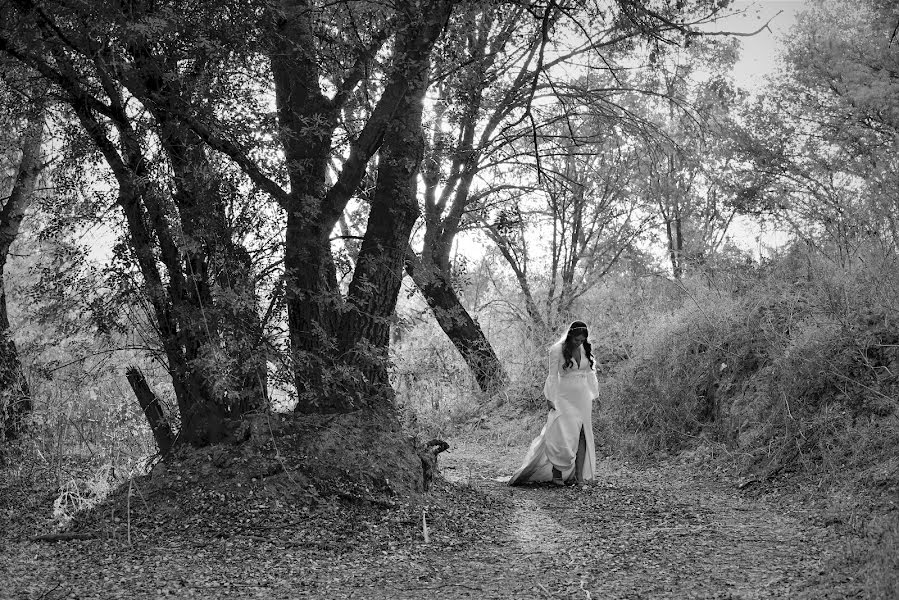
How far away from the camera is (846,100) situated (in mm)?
14977

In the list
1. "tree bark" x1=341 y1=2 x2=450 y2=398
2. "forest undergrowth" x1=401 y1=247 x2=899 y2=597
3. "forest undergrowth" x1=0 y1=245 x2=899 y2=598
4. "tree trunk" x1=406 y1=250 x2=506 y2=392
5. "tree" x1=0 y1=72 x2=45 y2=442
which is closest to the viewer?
"forest undergrowth" x1=0 y1=245 x2=899 y2=598

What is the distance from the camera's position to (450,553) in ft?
19.2

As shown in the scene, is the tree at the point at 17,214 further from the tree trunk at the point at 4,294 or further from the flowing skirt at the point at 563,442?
the flowing skirt at the point at 563,442

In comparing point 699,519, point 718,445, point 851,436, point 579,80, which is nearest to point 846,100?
point 579,80

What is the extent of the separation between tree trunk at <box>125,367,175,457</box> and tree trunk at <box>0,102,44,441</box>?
1582 mm

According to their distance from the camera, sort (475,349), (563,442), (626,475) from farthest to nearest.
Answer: (475,349), (626,475), (563,442)

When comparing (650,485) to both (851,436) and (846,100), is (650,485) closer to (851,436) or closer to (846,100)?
(851,436)

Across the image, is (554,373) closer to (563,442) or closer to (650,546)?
(563,442)

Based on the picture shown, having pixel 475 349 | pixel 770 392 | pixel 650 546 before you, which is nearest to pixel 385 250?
pixel 650 546

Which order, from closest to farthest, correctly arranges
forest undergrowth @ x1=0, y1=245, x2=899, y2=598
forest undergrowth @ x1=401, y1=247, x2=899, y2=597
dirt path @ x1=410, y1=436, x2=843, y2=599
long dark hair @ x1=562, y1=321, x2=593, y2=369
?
dirt path @ x1=410, y1=436, x2=843, y2=599
forest undergrowth @ x1=0, y1=245, x2=899, y2=598
forest undergrowth @ x1=401, y1=247, x2=899, y2=597
long dark hair @ x1=562, y1=321, x2=593, y2=369

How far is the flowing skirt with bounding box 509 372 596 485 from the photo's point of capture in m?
8.90

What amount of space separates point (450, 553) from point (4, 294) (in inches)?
292

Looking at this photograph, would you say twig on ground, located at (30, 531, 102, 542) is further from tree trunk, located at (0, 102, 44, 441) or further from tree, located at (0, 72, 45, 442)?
tree trunk, located at (0, 102, 44, 441)

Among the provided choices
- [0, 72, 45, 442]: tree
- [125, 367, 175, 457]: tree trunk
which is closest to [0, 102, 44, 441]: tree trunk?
[0, 72, 45, 442]: tree
